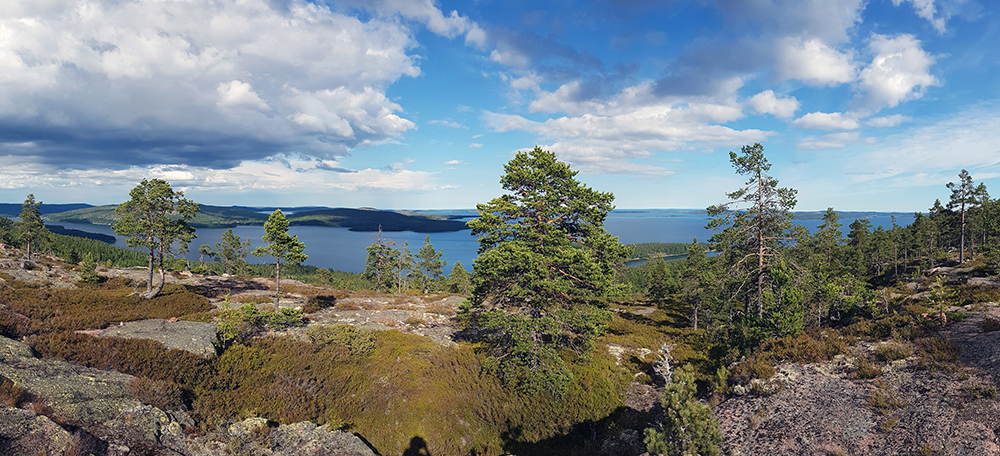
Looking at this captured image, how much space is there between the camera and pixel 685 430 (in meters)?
9.67

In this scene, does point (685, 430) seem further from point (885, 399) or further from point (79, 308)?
point (79, 308)

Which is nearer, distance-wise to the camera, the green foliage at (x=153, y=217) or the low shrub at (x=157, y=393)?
the low shrub at (x=157, y=393)

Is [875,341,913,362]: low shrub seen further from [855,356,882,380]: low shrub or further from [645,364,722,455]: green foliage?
[645,364,722,455]: green foliage

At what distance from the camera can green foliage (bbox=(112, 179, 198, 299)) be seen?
24031 millimetres

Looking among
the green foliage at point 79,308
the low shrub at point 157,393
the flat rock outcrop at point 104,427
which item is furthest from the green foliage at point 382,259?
the flat rock outcrop at point 104,427

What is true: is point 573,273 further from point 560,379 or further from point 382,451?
point 382,451

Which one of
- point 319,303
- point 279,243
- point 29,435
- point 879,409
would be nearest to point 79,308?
point 279,243

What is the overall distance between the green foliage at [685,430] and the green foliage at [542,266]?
588 cm

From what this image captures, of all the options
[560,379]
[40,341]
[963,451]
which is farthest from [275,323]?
[963,451]

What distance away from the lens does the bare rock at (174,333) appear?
15156mm

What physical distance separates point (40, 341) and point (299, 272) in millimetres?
132371

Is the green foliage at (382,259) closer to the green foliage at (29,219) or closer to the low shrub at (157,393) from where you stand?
the low shrub at (157,393)

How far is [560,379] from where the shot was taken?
16.0m

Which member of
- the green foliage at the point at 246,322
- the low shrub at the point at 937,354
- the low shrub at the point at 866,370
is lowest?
the green foliage at the point at 246,322
